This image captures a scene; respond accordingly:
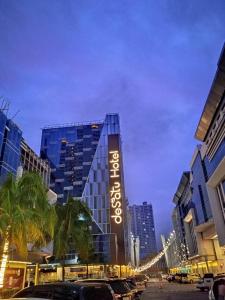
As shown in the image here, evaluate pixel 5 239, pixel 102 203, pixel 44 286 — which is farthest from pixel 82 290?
pixel 102 203

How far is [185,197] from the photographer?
329 ft

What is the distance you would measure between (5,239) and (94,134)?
9931cm

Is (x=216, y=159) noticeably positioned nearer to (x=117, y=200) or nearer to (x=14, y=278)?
(x=14, y=278)

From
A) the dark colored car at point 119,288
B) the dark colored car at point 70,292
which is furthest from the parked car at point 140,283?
the dark colored car at point 70,292

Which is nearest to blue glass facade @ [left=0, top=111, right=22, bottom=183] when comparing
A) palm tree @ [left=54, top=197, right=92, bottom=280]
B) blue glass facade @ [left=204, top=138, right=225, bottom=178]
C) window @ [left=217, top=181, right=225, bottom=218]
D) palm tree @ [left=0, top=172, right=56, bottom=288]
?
palm tree @ [left=54, top=197, right=92, bottom=280]

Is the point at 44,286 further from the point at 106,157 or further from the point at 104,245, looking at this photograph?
the point at 106,157

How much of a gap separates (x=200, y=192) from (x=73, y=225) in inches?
1606

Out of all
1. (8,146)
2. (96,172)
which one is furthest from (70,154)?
(8,146)

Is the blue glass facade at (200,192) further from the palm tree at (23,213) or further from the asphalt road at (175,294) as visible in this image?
the palm tree at (23,213)

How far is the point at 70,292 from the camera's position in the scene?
287 inches

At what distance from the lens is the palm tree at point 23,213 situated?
14.5 meters

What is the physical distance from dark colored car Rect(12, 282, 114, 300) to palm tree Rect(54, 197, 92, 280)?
2364cm

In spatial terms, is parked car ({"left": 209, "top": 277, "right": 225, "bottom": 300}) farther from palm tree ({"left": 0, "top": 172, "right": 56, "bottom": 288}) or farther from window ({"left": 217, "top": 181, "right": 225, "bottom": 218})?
window ({"left": 217, "top": 181, "right": 225, "bottom": 218})

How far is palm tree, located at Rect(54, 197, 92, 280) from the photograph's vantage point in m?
31.9
